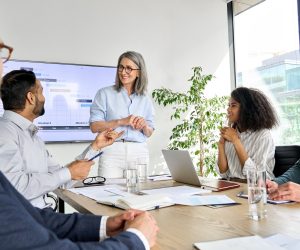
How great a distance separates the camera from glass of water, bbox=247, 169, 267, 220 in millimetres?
1112

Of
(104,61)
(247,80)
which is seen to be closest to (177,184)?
(104,61)

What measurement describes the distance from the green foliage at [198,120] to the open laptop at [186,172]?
6.45ft

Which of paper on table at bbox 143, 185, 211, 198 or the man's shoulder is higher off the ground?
the man's shoulder

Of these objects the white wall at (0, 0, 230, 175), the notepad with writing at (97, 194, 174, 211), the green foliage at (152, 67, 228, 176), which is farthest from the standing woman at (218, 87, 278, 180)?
the white wall at (0, 0, 230, 175)

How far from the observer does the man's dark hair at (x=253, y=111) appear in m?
2.34

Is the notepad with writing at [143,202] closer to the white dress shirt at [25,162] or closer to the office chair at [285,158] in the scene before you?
the white dress shirt at [25,162]

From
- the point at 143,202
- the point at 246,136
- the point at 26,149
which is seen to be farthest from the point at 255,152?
the point at 26,149

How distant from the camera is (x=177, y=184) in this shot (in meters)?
1.87

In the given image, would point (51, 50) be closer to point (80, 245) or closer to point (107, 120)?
point (107, 120)

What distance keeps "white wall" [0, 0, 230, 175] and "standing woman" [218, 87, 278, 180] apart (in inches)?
70.7

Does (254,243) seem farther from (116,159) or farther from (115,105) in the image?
(115,105)

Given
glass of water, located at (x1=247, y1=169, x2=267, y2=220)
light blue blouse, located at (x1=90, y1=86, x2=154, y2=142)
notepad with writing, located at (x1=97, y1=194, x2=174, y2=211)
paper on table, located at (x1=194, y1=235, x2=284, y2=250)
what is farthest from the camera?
light blue blouse, located at (x1=90, y1=86, x2=154, y2=142)

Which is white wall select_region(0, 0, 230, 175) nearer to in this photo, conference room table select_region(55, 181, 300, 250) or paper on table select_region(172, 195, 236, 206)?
paper on table select_region(172, 195, 236, 206)

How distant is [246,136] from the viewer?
2354 mm
